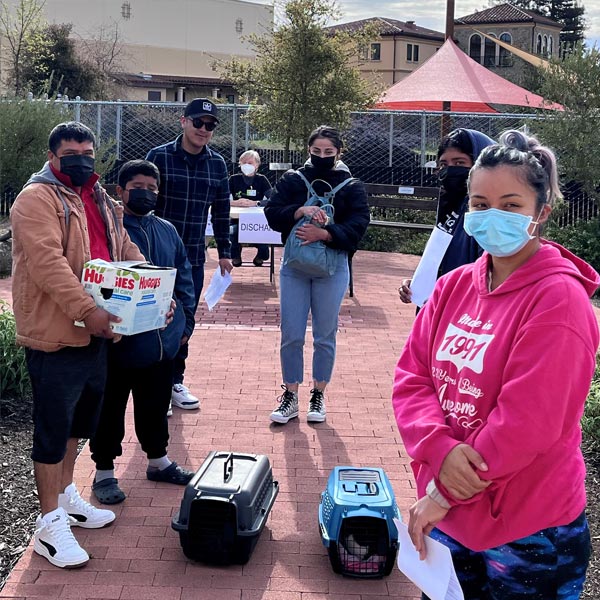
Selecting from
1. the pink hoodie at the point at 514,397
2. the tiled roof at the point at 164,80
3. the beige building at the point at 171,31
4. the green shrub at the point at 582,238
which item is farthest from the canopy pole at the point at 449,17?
the beige building at the point at 171,31

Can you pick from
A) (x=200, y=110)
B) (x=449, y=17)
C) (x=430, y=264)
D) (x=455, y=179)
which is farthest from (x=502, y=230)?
(x=449, y=17)

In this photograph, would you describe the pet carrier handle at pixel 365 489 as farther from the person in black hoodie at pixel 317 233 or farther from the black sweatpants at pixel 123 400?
the person in black hoodie at pixel 317 233

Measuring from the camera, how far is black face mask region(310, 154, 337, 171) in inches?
225

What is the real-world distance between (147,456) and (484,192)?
→ 124 inches

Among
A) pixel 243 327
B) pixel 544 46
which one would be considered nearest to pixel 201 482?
pixel 243 327

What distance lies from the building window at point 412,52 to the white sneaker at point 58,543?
68.4 m

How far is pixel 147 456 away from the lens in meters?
4.96

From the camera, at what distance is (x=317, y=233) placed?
564cm

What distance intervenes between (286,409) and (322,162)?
174 cm

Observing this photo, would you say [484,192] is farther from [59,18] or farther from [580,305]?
[59,18]

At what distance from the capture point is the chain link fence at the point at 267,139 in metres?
18.6

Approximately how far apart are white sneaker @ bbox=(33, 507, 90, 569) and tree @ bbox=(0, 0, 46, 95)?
20.7 meters

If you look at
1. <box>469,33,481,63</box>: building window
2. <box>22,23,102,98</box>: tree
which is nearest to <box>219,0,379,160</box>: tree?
<box>22,23,102,98</box>: tree

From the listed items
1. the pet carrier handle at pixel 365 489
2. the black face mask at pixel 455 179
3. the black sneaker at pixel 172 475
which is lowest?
the black sneaker at pixel 172 475
